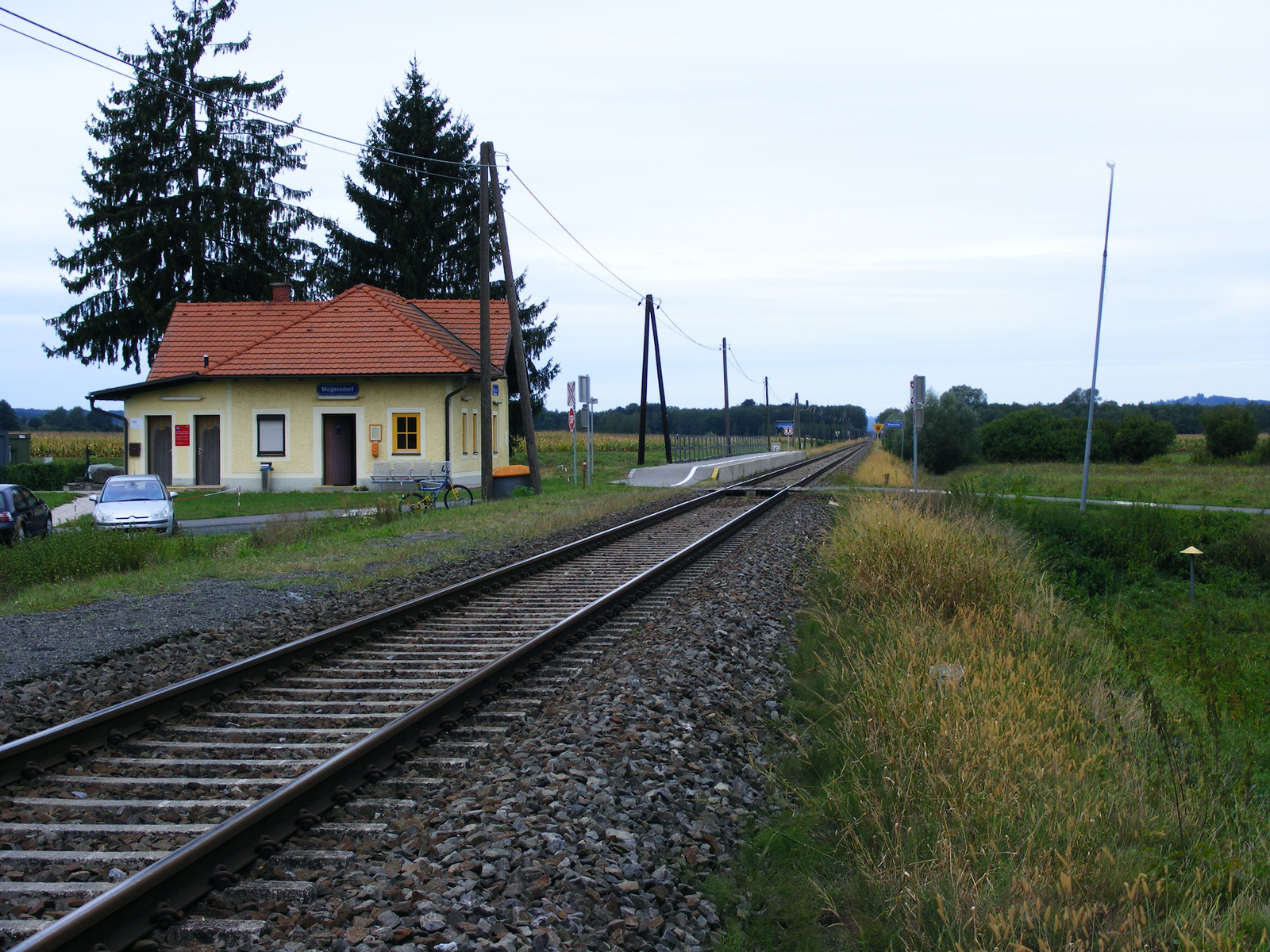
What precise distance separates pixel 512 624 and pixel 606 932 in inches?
223

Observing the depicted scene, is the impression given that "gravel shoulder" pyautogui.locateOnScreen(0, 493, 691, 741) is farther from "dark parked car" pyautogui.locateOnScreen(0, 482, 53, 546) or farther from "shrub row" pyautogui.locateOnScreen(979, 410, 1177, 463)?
"shrub row" pyautogui.locateOnScreen(979, 410, 1177, 463)

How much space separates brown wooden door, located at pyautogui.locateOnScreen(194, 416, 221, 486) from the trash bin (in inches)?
408

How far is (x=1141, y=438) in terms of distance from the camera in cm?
5972

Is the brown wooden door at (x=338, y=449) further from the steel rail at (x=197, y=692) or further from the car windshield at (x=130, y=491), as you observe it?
the steel rail at (x=197, y=692)

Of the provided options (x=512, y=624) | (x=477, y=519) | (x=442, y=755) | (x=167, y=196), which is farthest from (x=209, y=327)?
(x=442, y=755)

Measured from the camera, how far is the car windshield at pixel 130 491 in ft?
65.1

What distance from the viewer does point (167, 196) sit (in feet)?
139

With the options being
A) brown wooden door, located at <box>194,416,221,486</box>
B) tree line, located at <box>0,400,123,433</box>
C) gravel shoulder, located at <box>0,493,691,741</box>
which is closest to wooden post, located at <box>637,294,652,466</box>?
brown wooden door, located at <box>194,416,221,486</box>

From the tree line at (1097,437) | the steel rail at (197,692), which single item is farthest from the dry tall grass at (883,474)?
the steel rail at (197,692)

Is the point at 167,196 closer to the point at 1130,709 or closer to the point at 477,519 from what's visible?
the point at 477,519

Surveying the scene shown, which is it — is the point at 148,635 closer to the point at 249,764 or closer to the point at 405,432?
the point at 249,764

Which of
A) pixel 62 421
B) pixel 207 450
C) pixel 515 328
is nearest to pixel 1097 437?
pixel 515 328

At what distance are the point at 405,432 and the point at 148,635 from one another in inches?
893

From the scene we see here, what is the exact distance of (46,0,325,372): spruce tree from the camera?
136 ft
